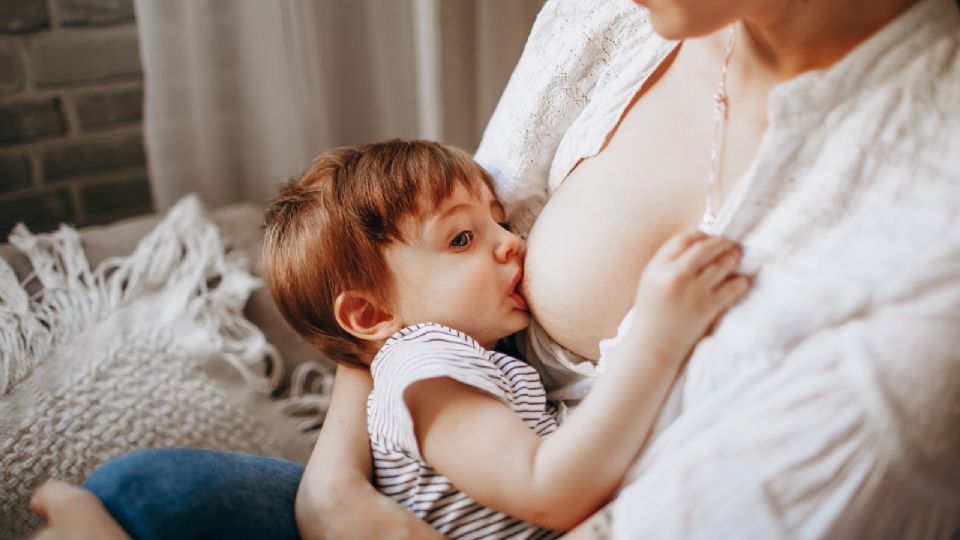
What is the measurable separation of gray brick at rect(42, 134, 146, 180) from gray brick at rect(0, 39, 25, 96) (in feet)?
0.47

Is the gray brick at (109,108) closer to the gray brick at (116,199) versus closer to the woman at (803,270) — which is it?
the gray brick at (116,199)

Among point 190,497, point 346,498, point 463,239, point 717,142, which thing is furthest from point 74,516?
point 717,142

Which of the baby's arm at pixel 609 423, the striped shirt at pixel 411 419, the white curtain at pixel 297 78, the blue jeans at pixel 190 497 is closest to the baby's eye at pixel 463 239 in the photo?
the striped shirt at pixel 411 419

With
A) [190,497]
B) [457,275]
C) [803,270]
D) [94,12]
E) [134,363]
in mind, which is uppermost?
[94,12]

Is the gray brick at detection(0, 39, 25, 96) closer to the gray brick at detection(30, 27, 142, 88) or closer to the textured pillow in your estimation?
the gray brick at detection(30, 27, 142, 88)

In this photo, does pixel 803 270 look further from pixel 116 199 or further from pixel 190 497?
pixel 116 199

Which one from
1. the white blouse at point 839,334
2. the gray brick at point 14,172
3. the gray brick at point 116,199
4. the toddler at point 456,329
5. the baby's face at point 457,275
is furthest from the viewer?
the gray brick at point 116,199

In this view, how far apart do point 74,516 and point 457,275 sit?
449mm

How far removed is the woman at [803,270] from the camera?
0.61m

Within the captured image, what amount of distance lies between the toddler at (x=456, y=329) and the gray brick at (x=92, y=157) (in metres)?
0.91

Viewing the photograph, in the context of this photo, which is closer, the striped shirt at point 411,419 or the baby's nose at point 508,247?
the striped shirt at point 411,419

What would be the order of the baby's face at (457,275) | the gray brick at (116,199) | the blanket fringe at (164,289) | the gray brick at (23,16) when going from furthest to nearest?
the gray brick at (116,199) → the gray brick at (23,16) → the blanket fringe at (164,289) → the baby's face at (457,275)

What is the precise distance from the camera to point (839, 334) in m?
0.62

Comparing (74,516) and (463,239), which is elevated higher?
(463,239)
